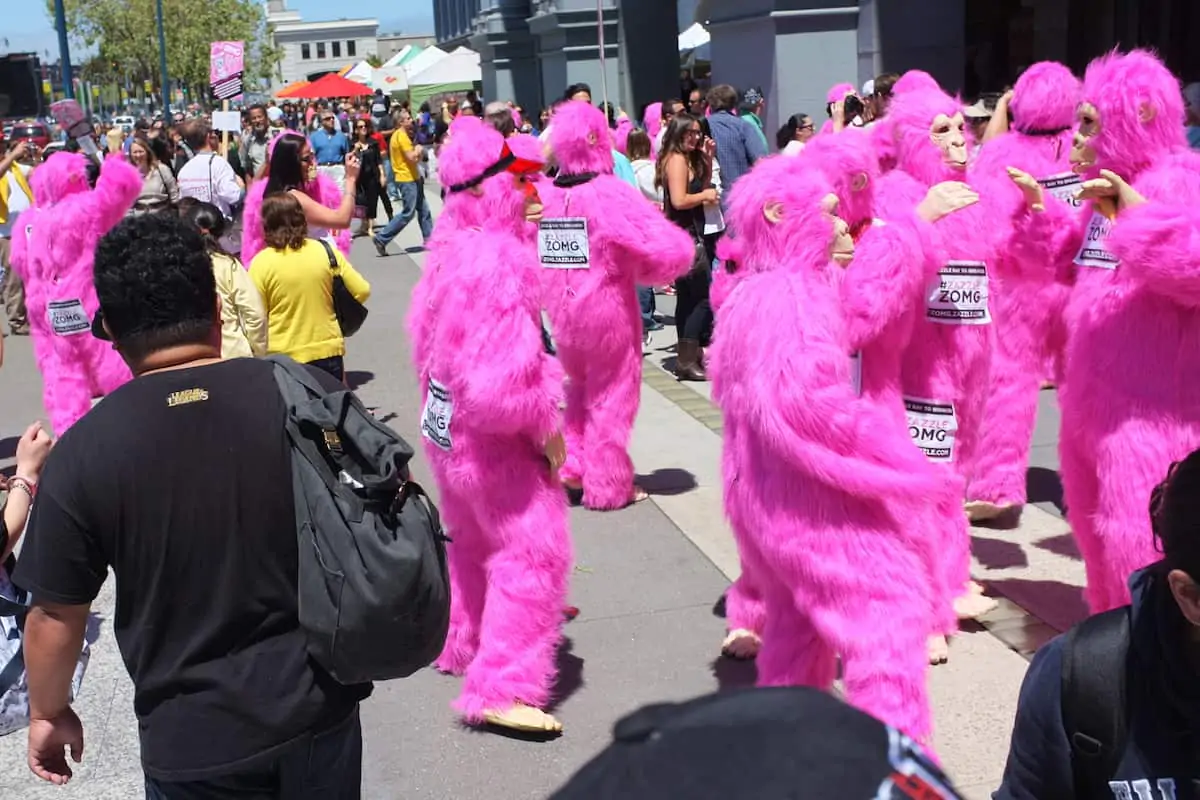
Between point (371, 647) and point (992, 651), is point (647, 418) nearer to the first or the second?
point (992, 651)

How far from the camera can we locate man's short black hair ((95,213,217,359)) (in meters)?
2.59

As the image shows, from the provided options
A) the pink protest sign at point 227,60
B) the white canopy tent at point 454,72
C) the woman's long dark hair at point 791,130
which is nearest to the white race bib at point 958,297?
the woman's long dark hair at point 791,130

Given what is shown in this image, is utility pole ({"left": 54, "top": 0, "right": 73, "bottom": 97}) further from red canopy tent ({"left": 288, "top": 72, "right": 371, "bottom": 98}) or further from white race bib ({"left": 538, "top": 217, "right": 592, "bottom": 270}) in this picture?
white race bib ({"left": 538, "top": 217, "right": 592, "bottom": 270})

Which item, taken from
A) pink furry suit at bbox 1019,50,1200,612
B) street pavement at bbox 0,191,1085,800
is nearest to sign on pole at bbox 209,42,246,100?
street pavement at bbox 0,191,1085,800

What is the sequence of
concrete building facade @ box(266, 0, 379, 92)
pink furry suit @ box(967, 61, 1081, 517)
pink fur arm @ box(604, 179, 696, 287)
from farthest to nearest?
1. concrete building facade @ box(266, 0, 379, 92)
2. pink fur arm @ box(604, 179, 696, 287)
3. pink furry suit @ box(967, 61, 1081, 517)

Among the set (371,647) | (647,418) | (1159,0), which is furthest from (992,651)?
(1159,0)

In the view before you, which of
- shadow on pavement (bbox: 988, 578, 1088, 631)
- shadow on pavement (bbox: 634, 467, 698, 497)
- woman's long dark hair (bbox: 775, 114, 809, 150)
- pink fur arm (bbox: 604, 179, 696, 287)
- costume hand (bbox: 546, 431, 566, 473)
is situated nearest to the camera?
costume hand (bbox: 546, 431, 566, 473)

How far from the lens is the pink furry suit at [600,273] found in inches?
252

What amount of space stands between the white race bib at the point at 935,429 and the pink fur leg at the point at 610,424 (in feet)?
7.13

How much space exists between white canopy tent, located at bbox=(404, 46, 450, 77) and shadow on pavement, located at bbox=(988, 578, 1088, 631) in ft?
105

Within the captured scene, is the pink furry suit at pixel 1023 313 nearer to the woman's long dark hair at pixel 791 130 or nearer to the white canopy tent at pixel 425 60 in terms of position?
the woman's long dark hair at pixel 791 130

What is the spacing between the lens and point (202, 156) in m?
10.7

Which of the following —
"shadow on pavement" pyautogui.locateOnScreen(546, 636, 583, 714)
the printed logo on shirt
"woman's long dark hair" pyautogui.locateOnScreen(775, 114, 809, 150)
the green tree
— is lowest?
"shadow on pavement" pyautogui.locateOnScreen(546, 636, 583, 714)

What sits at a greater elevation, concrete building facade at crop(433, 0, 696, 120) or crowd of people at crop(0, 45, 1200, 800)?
concrete building facade at crop(433, 0, 696, 120)
